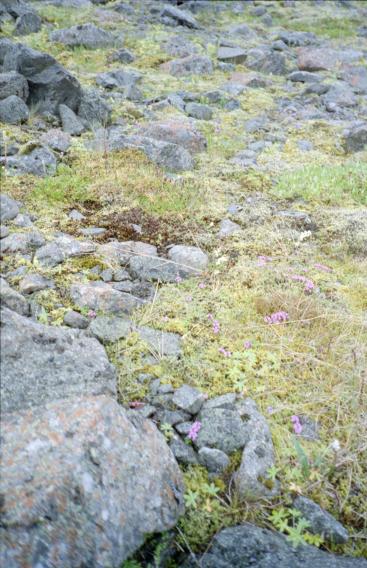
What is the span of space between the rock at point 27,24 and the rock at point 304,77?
7.58 metres

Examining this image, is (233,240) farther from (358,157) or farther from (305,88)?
(305,88)

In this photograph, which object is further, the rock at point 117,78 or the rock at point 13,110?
the rock at point 117,78

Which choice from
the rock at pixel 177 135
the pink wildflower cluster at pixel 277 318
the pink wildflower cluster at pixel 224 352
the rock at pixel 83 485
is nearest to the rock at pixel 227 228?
the pink wildflower cluster at pixel 277 318

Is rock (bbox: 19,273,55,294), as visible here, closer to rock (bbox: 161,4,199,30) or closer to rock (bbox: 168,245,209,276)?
rock (bbox: 168,245,209,276)

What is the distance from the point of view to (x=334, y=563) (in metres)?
2.72

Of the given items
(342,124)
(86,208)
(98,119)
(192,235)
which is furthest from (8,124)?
(342,124)

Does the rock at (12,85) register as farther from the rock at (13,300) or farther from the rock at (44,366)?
the rock at (44,366)

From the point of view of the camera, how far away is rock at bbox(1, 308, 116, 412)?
3021 millimetres

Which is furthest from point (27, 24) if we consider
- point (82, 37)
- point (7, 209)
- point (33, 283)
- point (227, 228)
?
point (33, 283)

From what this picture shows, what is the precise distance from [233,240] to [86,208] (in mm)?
1842

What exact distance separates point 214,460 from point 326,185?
5.10 m

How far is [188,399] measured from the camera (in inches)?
137

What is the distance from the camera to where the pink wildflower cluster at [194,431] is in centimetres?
330

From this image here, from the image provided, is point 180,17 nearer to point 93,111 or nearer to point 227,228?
point 93,111
